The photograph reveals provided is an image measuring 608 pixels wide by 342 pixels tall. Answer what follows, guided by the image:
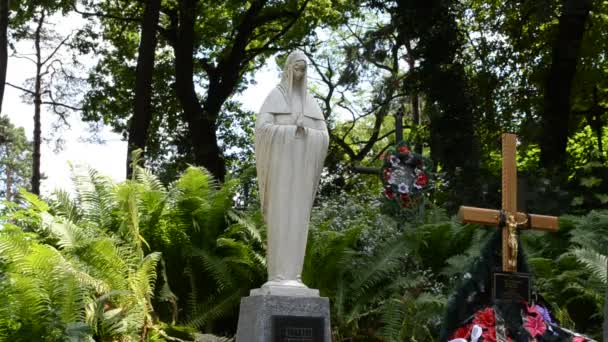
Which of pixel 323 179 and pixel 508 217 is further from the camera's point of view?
pixel 323 179

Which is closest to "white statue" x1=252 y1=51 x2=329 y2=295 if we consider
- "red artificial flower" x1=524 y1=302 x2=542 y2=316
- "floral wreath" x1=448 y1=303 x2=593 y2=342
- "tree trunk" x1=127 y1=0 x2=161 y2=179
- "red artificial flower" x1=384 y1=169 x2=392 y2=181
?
"floral wreath" x1=448 y1=303 x2=593 y2=342

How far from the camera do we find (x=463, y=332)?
273 inches

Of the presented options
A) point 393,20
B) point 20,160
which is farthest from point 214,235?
point 20,160

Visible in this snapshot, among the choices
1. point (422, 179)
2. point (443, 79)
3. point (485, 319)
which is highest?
point (443, 79)

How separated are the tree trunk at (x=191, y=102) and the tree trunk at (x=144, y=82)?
2187 millimetres

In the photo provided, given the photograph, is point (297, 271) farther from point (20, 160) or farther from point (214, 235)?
point (20, 160)

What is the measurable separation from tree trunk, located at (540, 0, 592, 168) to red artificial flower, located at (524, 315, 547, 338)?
10.4 metres

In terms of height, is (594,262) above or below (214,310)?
above

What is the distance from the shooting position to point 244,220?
11.2m

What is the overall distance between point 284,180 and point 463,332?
2251 millimetres

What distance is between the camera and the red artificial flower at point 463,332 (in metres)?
6.90

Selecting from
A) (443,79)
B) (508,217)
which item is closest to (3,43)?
(443,79)

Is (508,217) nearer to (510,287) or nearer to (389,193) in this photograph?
(510,287)

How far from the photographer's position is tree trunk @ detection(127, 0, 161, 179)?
17500 mm
